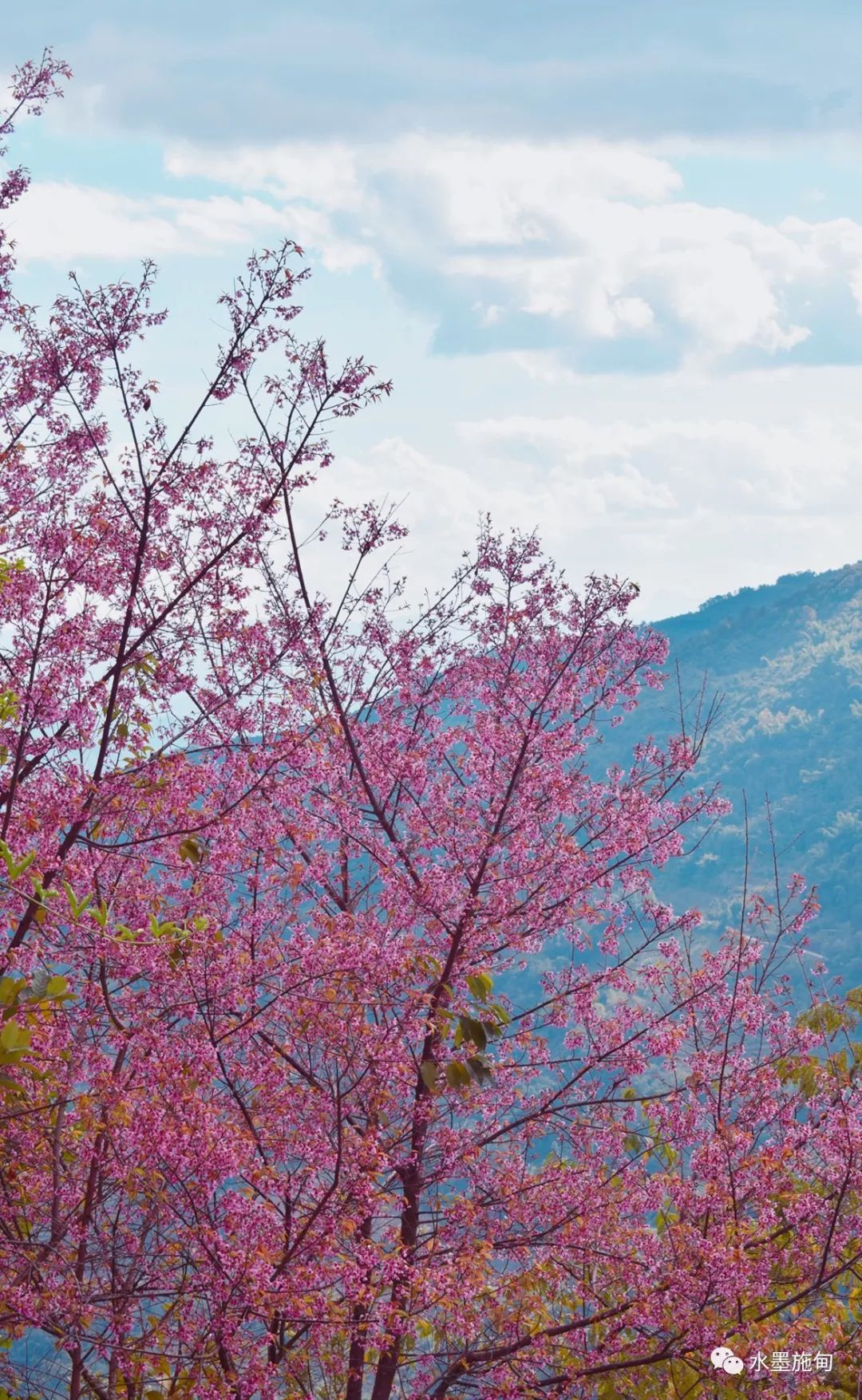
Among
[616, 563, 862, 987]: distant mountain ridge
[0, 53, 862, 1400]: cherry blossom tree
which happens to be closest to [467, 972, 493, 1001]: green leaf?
[0, 53, 862, 1400]: cherry blossom tree

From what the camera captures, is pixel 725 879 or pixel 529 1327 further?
pixel 725 879

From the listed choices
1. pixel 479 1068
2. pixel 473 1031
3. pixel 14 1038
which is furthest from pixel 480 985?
pixel 14 1038

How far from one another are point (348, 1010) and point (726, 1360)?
294cm

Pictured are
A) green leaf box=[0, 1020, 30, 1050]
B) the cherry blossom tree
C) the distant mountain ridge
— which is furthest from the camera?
the distant mountain ridge

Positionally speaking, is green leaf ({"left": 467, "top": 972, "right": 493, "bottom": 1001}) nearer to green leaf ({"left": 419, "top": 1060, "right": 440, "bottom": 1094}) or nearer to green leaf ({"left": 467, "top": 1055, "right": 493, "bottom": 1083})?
green leaf ({"left": 467, "top": 1055, "right": 493, "bottom": 1083})

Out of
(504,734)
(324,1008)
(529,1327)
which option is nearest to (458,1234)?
(529,1327)

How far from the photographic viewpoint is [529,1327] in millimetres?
8289

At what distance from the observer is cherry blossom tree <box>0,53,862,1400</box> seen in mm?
6770

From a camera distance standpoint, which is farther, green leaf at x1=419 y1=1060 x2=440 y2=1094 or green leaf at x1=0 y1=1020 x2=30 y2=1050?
green leaf at x1=419 y1=1060 x2=440 y2=1094

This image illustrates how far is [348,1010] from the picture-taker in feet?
25.0

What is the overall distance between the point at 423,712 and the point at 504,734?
171 centimetres

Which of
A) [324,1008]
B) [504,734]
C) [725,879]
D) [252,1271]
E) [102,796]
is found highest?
[725,879]

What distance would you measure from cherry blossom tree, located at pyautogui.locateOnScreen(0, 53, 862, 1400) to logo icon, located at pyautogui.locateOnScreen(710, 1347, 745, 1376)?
106mm

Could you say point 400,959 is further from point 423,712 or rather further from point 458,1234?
point 423,712
